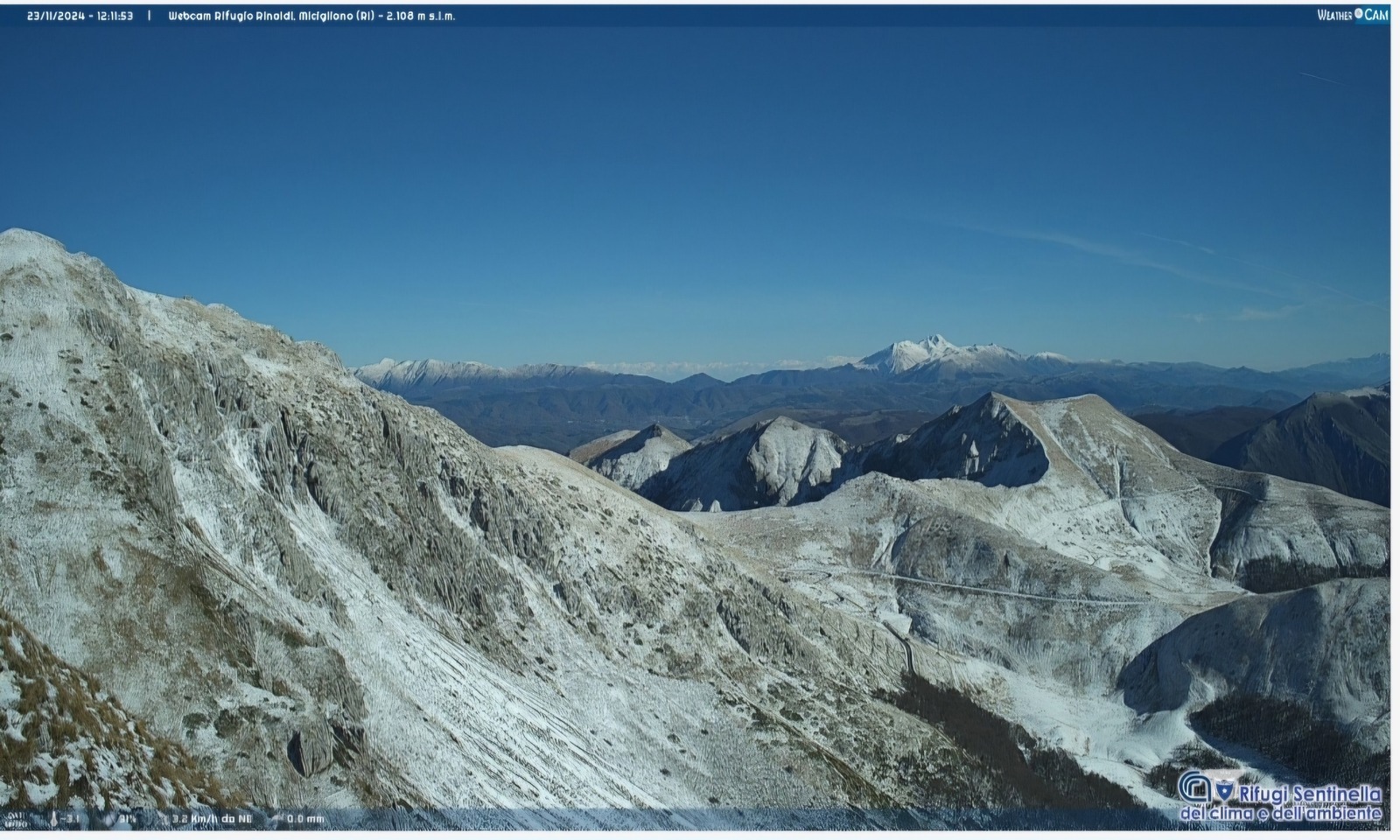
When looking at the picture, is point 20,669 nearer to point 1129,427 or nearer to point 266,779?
point 266,779

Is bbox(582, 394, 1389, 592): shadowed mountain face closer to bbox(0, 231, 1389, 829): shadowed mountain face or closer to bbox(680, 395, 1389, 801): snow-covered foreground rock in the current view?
bbox(680, 395, 1389, 801): snow-covered foreground rock

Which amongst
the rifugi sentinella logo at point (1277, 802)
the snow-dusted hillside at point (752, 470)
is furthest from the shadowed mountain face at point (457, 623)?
the snow-dusted hillside at point (752, 470)

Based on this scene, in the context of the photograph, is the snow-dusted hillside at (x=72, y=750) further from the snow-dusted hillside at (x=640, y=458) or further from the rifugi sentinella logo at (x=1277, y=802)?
the snow-dusted hillside at (x=640, y=458)

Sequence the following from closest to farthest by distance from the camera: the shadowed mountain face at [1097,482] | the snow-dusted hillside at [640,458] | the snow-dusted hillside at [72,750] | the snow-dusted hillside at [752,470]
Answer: the snow-dusted hillside at [72,750] → the shadowed mountain face at [1097,482] → the snow-dusted hillside at [752,470] → the snow-dusted hillside at [640,458]

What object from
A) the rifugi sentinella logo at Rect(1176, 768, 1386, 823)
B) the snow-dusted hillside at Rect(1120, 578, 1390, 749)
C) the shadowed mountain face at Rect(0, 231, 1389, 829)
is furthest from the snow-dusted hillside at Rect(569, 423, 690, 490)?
the rifugi sentinella logo at Rect(1176, 768, 1386, 823)

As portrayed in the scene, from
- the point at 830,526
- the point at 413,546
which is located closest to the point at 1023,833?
the point at 413,546

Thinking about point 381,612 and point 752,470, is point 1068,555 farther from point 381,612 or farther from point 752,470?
point 381,612
